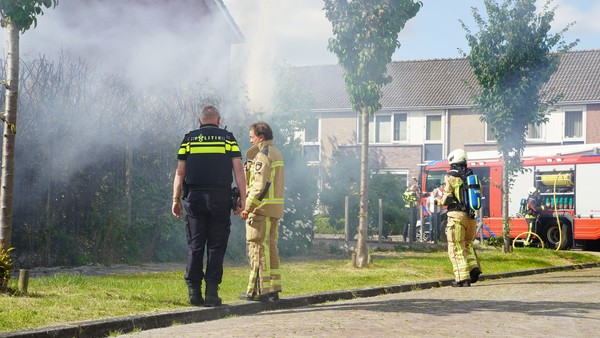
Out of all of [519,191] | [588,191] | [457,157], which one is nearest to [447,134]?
[519,191]

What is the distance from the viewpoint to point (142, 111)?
615 inches

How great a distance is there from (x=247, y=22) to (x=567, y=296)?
13.7 metres

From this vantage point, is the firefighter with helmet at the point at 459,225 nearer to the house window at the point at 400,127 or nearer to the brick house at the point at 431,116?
the brick house at the point at 431,116

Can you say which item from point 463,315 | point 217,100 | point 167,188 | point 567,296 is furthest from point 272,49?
point 463,315

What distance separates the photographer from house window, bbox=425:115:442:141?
44156mm

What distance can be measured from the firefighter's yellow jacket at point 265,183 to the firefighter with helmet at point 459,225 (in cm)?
405

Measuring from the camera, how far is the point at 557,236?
89.9 ft

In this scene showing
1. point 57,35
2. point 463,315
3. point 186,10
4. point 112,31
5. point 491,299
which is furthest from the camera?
point 186,10

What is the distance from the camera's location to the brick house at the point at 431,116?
136ft

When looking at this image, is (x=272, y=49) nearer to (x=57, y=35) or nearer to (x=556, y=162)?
(x=57, y=35)

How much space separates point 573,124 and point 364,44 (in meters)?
28.2

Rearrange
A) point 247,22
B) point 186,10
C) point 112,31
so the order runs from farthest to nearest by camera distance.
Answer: point 186,10, point 247,22, point 112,31

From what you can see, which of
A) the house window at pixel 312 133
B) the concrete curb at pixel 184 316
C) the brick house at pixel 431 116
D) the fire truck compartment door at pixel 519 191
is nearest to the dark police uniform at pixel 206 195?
the concrete curb at pixel 184 316

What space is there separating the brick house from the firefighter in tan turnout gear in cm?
3113
